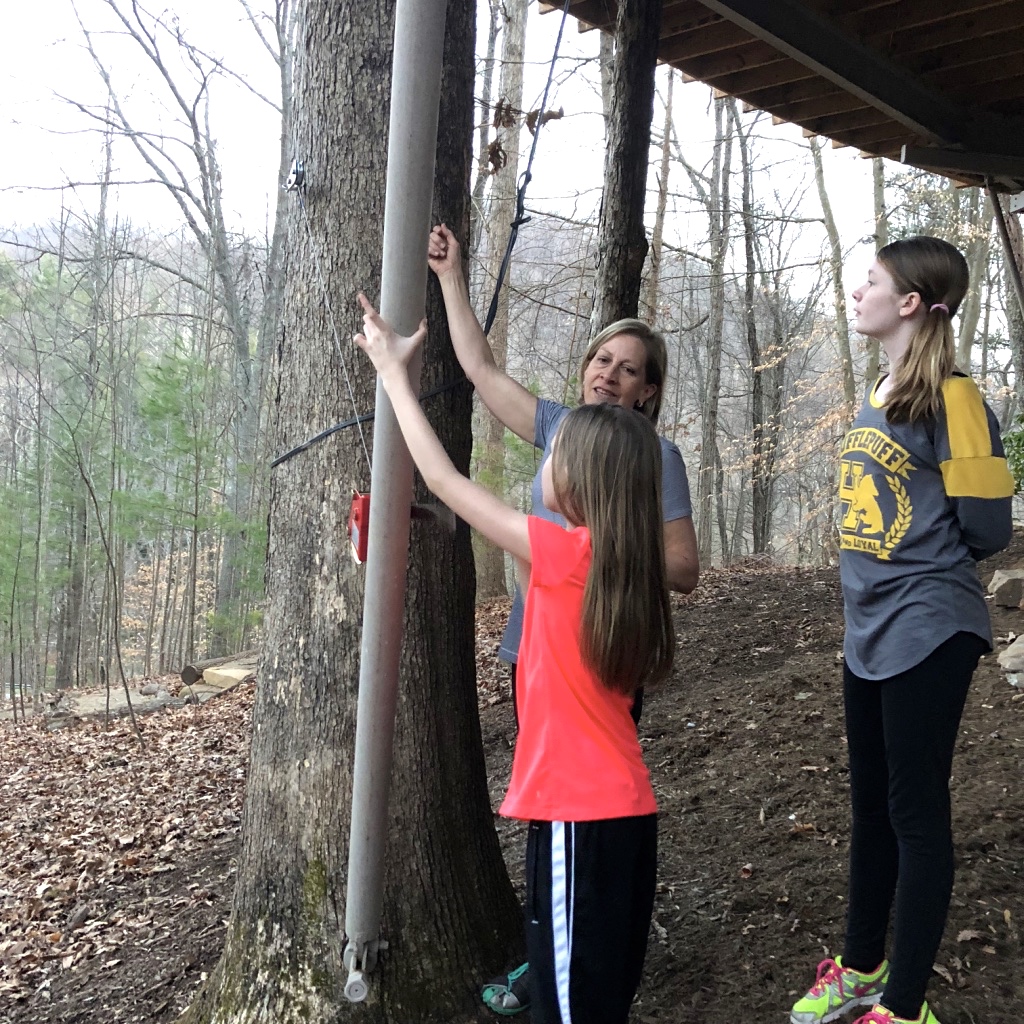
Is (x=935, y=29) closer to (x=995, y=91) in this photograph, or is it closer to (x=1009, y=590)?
(x=995, y=91)

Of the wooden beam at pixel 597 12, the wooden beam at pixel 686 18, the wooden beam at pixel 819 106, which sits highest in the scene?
the wooden beam at pixel 597 12

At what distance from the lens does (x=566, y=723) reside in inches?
69.8

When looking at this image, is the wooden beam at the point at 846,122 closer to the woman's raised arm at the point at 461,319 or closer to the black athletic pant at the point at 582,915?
the woman's raised arm at the point at 461,319

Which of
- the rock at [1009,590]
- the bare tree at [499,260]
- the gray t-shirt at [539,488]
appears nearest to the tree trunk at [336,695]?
the gray t-shirt at [539,488]

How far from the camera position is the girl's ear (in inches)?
84.9

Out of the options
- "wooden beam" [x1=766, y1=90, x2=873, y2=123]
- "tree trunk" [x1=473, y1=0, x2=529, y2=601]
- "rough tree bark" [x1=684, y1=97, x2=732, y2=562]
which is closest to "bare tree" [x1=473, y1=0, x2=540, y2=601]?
"tree trunk" [x1=473, y1=0, x2=529, y2=601]

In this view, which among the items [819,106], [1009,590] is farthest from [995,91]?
[1009,590]

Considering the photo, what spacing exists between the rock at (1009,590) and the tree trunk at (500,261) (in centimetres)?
624

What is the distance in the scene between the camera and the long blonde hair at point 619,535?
5.70 ft

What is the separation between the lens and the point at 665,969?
2643mm

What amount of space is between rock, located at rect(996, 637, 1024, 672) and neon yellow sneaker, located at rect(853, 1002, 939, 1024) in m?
3.08

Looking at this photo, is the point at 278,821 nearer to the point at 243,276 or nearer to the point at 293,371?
the point at 293,371

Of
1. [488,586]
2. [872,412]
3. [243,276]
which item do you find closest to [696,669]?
[872,412]

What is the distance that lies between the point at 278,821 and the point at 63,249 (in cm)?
1872
